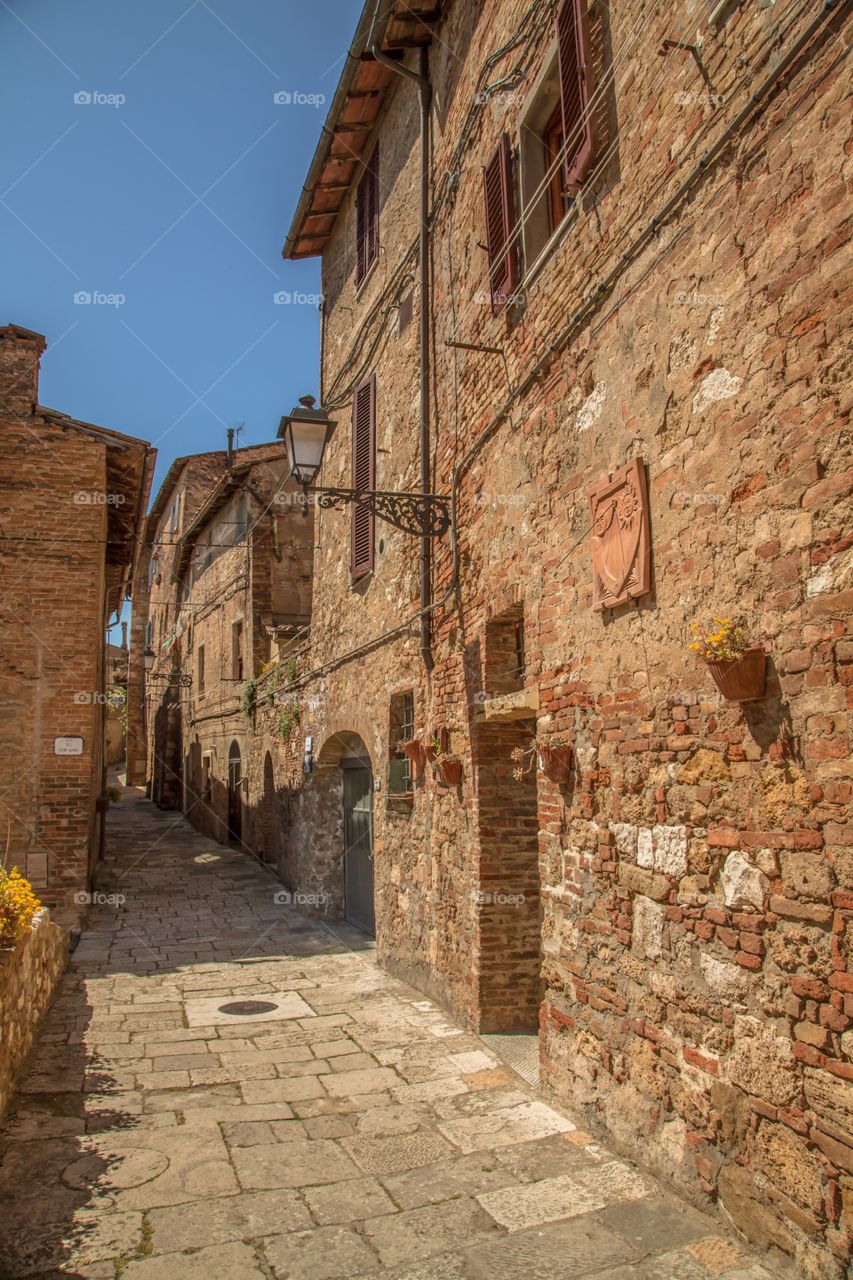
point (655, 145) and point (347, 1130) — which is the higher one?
point (655, 145)

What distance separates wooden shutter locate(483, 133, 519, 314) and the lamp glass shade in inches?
66.0

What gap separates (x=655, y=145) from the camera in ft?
13.3

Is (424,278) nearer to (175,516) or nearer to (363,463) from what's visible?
(363,463)

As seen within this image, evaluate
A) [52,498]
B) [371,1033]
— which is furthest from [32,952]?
[52,498]

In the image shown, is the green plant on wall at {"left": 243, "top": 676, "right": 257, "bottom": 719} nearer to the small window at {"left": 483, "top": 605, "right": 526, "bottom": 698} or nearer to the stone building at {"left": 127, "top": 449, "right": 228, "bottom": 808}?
the stone building at {"left": 127, "top": 449, "right": 228, "bottom": 808}

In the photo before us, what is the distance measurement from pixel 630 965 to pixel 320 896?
26.4ft

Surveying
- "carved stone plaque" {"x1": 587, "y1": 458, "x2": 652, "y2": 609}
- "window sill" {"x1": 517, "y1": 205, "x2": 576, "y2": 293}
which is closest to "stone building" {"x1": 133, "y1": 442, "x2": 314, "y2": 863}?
"window sill" {"x1": 517, "y1": 205, "x2": 576, "y2": 293}

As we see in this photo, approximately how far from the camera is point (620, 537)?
417 centimetres

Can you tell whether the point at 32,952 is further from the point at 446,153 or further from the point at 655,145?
the point at 446,153

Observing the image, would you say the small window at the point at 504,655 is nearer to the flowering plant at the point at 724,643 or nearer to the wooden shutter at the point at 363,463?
the flowering plant at the point at 724,643

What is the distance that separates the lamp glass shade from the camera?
6777 millimetres

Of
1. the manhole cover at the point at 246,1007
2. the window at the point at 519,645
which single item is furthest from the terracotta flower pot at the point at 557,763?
the manhole cover at the point at 246,1007

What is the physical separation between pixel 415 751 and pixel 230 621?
1185 cm

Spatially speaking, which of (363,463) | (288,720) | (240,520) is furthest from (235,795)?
(363,463)
